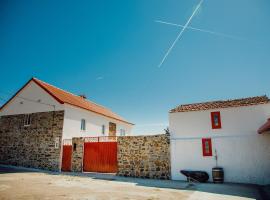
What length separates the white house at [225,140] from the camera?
12.6 metres

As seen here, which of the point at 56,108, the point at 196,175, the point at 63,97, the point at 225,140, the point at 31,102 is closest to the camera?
the point at 196,175

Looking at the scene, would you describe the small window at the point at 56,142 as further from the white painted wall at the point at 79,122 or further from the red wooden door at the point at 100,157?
the red wooden door at the point at 100,157

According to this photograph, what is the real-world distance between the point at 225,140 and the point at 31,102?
57.8ft

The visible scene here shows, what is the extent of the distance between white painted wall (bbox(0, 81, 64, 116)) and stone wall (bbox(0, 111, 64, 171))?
1.71 feet

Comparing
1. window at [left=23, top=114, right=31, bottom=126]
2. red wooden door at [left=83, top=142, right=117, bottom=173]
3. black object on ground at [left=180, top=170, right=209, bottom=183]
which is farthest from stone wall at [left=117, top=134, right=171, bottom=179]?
window at [left=23, top=114, right=31, bottom=126]

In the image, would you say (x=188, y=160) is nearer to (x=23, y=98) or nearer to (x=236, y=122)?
(x=236, y=122)

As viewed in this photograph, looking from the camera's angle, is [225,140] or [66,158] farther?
[66,158]

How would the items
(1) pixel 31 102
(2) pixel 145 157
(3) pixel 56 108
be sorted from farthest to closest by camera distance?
(1) pixel 31 102, (3) pixel 56 108, (2) pixel 145 157

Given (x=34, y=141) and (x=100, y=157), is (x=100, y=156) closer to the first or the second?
(x=100, y=157)

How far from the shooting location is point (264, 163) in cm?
1236

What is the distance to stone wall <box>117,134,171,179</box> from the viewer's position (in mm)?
14239

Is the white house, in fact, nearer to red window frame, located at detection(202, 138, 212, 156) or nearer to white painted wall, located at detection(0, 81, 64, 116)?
red window frame, located at detection(202, 138, 212, 156)

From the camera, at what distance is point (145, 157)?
14742mm

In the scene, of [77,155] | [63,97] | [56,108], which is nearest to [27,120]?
[56,108]
